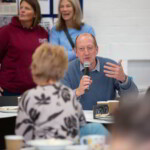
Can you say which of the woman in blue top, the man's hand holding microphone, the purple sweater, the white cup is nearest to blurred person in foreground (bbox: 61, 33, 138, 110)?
the man's hand holding microphone

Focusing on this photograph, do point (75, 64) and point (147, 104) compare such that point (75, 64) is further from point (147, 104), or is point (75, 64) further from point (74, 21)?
point (147, 104)

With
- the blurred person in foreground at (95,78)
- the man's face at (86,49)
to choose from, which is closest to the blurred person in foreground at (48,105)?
the blurred person in foreground at (95,78)

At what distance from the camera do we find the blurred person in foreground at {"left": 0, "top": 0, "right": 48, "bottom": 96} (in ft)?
13.1

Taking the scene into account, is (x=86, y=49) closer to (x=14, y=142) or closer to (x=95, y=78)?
(x=95, y=78)

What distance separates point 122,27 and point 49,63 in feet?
10.8

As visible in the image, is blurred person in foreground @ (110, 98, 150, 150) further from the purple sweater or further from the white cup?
A: the purple sweater

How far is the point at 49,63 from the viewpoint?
1.72m

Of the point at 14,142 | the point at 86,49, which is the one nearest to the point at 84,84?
the point at 86,49

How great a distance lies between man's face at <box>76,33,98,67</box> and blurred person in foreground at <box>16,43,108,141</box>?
4.74 feet

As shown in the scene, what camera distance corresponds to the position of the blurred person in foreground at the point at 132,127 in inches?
31.0

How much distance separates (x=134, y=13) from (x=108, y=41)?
0.47 m

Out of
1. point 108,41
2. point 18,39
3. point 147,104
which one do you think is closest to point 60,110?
point 147,104

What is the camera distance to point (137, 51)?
4.95m

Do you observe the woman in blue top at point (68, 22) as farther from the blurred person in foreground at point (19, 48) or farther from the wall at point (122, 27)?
the wall at point (122, 27)
